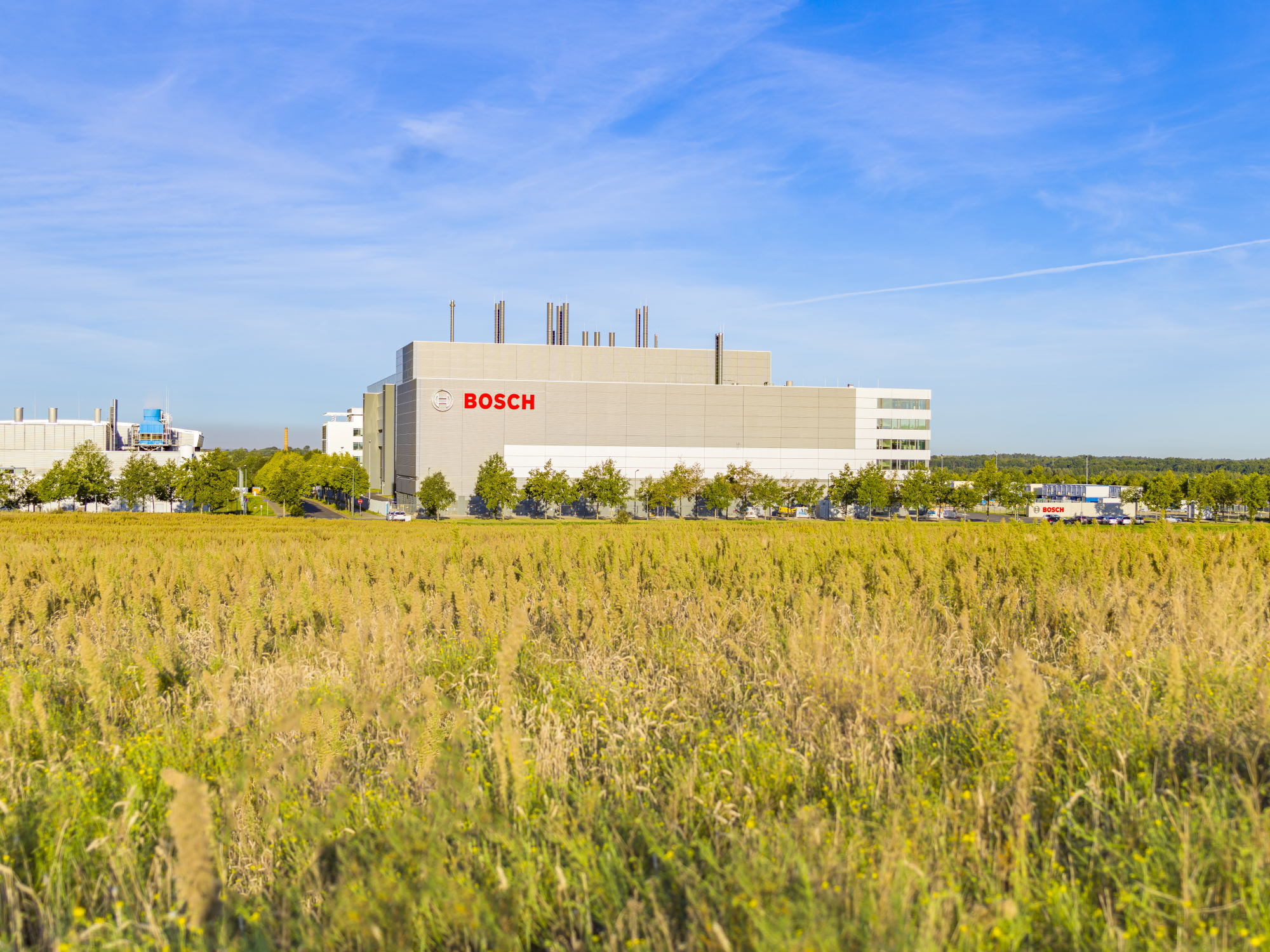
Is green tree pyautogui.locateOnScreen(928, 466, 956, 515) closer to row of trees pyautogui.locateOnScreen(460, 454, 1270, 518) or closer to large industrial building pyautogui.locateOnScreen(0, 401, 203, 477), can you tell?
row of trees pyautogui.locateOnScreen(460, 454, 1270, 518)

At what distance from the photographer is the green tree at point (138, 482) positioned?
259 feet

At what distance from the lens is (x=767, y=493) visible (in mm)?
81938

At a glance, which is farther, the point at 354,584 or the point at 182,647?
the point at 354,584

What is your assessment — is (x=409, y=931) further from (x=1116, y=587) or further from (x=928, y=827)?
(x=1116, y=587)

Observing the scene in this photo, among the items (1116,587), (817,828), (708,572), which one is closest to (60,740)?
(817,828)

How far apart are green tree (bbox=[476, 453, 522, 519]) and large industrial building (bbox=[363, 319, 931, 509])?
20.5 feet

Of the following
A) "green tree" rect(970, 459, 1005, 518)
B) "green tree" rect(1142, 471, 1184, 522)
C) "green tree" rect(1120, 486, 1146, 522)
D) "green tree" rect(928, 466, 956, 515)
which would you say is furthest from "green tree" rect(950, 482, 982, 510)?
"green tree" rect(1120, 486, 1146, 522)

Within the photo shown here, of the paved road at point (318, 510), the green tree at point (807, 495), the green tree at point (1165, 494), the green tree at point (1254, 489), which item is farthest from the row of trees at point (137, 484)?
the green tree at point (1254, 489)

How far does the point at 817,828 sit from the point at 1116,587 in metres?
6.85

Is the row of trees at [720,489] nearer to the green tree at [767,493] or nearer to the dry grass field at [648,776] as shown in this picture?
the green tree at [767,493]

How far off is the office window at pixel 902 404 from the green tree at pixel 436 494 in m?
50.2

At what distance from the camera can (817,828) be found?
130 inches

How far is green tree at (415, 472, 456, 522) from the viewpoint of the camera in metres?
75.9

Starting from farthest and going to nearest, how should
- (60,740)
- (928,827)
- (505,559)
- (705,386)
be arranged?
(705,386) < (505,559) < (60,740) < (928,827)
